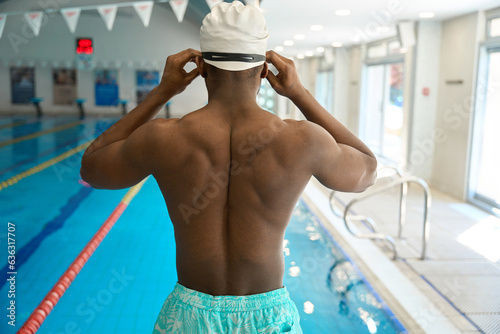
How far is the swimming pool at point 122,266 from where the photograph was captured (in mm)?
3436

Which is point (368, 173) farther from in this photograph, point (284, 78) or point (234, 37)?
point (234, 37)

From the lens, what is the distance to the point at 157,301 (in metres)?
3.72

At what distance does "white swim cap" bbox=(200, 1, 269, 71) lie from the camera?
1.29 metres

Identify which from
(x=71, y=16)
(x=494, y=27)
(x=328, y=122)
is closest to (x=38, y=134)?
(x=71, y=16)

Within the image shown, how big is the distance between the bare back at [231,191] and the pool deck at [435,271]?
2.24m

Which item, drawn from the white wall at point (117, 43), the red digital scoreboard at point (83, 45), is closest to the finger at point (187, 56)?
the red digital scoreboard at point (83, 45)

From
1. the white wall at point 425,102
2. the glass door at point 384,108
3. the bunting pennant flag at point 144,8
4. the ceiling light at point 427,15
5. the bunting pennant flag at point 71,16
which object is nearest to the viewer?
the ceiling light at point 427,15

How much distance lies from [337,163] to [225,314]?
20.9 inches

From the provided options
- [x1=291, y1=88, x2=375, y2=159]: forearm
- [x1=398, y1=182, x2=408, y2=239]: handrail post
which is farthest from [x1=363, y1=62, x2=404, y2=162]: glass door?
[x1=291, y1=88, x2=375, y2=159]: forearm

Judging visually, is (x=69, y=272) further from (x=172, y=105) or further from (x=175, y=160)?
(x=172, y=105)

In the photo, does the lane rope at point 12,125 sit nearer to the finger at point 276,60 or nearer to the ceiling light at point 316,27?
the ceiling light at point 316,27

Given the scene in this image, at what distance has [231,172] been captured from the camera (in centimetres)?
131

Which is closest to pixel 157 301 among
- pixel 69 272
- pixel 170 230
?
pixel 69 272

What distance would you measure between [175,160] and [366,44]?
41.7 feet
